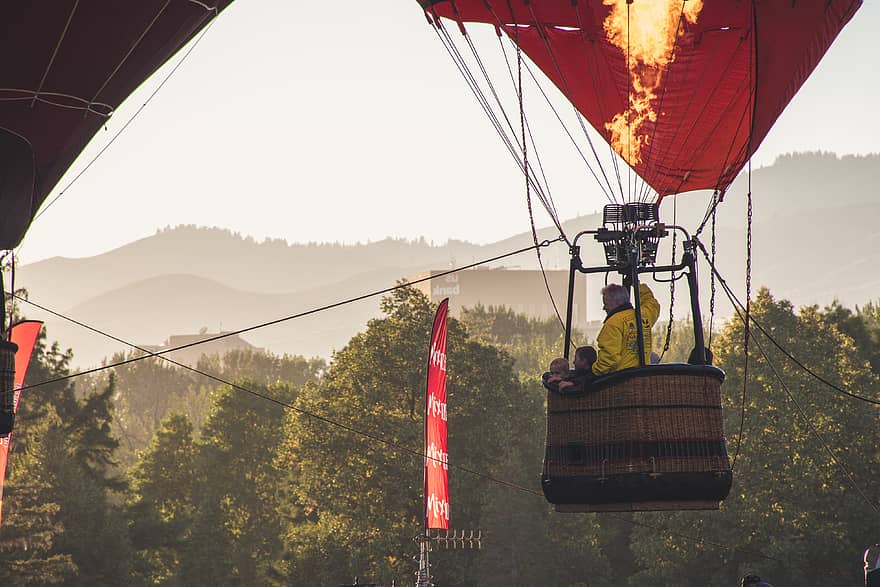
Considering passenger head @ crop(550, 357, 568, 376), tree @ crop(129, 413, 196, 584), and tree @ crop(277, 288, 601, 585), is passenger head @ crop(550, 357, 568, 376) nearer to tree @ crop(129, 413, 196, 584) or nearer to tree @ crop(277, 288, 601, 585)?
tree @ crop(277, 288, 601, 585)

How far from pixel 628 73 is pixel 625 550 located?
130 feet

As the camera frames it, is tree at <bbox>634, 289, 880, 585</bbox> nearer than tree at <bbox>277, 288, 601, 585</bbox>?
Yes

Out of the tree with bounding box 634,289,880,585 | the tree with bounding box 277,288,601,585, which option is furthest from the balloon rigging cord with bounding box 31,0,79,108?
the tree with bounding box 634,289,880,585

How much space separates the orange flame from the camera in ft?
59.9

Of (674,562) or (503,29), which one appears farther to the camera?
(674,562)

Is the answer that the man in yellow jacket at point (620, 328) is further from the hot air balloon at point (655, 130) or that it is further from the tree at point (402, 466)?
the tree at point (402, 466)

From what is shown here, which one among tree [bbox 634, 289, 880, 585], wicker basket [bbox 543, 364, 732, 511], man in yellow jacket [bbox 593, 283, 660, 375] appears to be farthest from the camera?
tree [bbox 634, 289, 880, 585]

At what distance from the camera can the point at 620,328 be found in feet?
44.7

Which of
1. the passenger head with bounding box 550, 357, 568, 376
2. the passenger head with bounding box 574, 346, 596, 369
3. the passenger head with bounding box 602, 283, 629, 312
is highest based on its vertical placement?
the passenger head with bounding box 602, 283, 629, 312

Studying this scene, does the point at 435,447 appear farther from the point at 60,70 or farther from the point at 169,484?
the point at 169,484

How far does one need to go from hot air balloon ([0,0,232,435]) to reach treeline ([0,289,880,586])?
21.2m

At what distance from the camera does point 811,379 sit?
5031 cm

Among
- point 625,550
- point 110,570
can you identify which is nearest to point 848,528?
point 625,550

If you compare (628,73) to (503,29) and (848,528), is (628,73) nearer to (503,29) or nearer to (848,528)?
(503,29)
